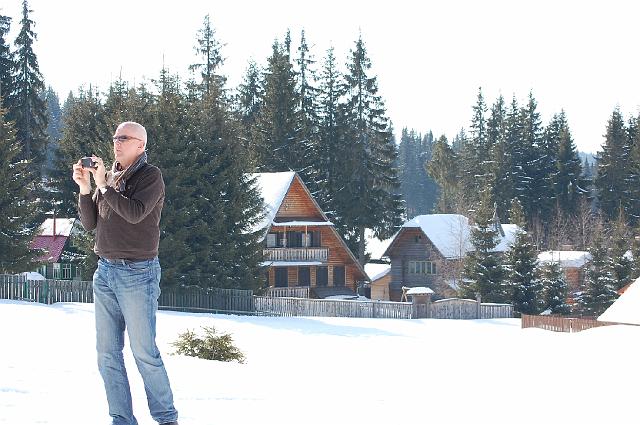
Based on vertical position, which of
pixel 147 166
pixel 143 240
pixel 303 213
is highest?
pixel 303 213

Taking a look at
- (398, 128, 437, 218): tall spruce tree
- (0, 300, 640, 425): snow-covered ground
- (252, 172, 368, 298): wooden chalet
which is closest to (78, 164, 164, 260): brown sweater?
(0, 300, 640, 425): snow-covered ground

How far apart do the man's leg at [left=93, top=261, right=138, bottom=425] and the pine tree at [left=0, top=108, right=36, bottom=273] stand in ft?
113

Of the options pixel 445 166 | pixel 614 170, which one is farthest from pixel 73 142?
pixel 445 166

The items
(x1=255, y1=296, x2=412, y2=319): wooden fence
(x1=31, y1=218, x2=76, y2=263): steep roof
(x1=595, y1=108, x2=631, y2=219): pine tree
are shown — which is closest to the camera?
(x1=255, y1=296, x2=412, y2=319): wooden fence

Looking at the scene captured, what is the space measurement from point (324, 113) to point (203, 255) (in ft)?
111

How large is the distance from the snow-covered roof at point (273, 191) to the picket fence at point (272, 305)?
9422 millimetres

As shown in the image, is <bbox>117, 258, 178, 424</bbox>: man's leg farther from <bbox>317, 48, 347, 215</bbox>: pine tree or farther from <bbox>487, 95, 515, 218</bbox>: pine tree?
<bbox>487, 95, 515, 218</bbox>: pine tree

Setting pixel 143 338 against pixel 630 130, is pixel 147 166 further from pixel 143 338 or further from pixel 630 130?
pixel 630 130

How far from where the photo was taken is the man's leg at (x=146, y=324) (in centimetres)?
647

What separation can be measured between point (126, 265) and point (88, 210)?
1.50ft

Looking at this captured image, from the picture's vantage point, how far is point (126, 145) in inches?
260

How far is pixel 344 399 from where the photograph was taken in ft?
33.1

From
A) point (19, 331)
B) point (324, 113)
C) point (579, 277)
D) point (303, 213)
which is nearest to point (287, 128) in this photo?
point (324, 113)

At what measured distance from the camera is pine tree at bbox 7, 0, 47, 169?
5853 cm
